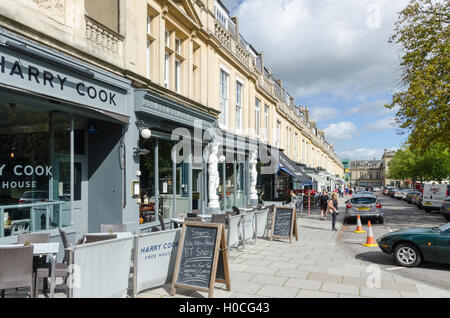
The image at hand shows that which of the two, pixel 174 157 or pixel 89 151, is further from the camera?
pixel 174 157

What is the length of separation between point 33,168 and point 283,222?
7.45m

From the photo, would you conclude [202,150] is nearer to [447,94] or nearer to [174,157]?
[174,157]

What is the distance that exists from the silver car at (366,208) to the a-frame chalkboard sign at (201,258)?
41.2ft

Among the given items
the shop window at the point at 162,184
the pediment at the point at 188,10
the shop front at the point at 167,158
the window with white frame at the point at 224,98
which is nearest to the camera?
the shop front at the point at 167,158

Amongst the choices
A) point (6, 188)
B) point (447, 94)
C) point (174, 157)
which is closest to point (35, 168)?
point (6, 188)

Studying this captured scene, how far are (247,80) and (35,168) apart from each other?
13270 millimetres

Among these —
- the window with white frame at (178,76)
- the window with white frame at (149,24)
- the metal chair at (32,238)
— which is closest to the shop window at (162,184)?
the window with white frame at (178,76)

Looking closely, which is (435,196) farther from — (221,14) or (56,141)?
(56,141)

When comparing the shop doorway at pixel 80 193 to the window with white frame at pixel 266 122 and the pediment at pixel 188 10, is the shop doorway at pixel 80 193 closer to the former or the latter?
the pediment at pixel 188 10

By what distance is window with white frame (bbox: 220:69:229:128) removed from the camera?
16.0 m

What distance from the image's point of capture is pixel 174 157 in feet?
39.4

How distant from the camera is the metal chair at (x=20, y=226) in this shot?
683 centimetres

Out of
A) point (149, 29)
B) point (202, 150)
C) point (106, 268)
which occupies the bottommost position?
point (106, 268)

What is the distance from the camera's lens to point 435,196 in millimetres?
24766
